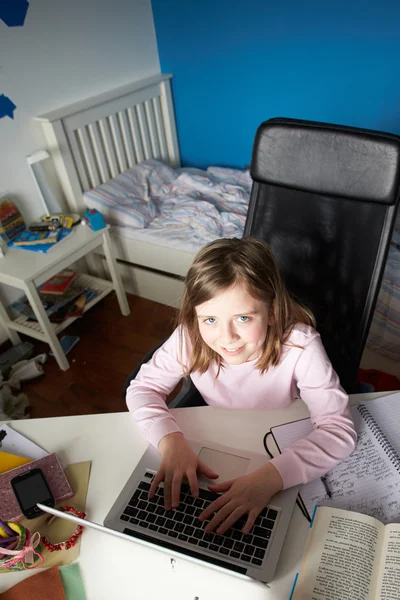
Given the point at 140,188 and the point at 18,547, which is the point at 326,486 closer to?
the point at 18,547

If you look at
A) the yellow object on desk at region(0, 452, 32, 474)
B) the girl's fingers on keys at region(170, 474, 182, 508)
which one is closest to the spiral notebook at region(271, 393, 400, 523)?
the girl's fingers on keys at region(170, 474, 182, 508)

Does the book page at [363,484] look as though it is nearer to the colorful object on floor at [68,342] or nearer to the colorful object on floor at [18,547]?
the colorful object on floor at [18,547]

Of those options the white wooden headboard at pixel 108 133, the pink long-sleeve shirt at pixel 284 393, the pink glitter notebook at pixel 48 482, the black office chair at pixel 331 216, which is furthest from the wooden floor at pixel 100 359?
the pink glitter notebook at pixel 48 482

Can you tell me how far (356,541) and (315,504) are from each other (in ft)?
0.32

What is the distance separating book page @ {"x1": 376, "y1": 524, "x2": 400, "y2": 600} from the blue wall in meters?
2.07

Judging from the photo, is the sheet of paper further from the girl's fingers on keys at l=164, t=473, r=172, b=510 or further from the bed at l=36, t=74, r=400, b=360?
the bed at l=36, t=74, r=400, b=360

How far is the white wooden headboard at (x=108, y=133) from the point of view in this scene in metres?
2.22

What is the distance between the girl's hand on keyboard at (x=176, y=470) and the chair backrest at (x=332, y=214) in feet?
1.78

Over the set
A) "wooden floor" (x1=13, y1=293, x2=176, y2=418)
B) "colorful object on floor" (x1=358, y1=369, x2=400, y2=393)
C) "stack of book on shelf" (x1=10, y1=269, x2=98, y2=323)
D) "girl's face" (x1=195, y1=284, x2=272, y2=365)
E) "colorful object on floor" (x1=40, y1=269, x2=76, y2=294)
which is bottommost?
"wooden floor" (x1=13, y1=293, x2=176, y2=418)

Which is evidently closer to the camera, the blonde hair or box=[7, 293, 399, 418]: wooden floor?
the blonde hair

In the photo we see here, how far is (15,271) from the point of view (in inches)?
74.4

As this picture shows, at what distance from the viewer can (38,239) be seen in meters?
2.05

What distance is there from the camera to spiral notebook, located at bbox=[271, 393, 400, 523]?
76cm

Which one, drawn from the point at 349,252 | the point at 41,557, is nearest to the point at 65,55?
the point at 349,252
